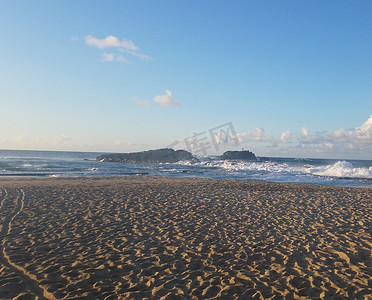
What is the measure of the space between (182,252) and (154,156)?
92195 millimetres

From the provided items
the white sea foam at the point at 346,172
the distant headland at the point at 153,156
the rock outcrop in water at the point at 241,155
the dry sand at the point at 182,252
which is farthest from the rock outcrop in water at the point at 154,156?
the dry sand at the point at 182,252

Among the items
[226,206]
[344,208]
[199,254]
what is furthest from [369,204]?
[199,254]

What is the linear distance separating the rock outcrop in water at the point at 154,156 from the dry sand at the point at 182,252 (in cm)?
8105

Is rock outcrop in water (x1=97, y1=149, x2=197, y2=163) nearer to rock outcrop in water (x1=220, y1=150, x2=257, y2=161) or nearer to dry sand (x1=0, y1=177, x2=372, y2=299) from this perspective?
rock outcrop in water (x1=220, y1=150, x2=257, y2=161)

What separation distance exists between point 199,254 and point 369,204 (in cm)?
1256

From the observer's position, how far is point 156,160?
316 ft

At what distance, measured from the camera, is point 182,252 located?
699 centimetres

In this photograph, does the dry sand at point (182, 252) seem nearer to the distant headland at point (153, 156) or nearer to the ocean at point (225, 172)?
the ocean at point (225, 172)

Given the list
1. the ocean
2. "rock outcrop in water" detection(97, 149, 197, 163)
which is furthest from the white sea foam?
"rock outcrop in water" detection(97, 149, 197, 163)

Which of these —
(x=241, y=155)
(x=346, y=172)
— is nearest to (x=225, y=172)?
(x=346, y=172)

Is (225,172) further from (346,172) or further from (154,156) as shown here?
(154,156)

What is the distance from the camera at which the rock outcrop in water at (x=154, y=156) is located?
305ft

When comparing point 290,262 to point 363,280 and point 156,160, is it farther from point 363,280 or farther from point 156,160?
point 156,160

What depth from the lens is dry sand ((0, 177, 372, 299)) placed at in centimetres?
518
